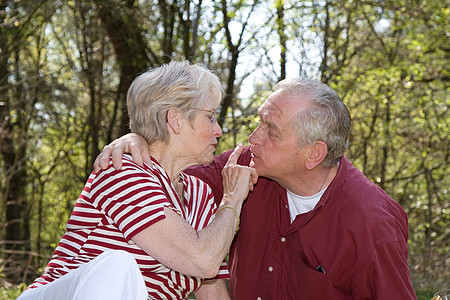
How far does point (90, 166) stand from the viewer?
8.99 metres

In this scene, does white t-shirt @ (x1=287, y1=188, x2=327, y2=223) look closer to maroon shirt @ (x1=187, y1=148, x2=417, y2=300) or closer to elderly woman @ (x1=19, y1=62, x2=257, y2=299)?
maroon shirt @ (x1=187, y1=148, x2=417, y2=300)

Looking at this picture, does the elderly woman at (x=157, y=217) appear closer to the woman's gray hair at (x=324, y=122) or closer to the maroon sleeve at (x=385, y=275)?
the woman's gray hair at (x=324, y=122)

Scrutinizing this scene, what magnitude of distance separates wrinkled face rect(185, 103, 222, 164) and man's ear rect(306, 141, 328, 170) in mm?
553

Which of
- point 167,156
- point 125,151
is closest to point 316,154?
point 167,156

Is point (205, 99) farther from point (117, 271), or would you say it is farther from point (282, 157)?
point (117, 271)

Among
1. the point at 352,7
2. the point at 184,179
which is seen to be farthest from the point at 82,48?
the point at 184,179

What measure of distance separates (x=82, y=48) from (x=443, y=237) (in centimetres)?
628

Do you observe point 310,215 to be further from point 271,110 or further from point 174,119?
point 174,119

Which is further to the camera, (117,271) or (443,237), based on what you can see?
(443,237)

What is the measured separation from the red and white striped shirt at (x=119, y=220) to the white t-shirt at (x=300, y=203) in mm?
843

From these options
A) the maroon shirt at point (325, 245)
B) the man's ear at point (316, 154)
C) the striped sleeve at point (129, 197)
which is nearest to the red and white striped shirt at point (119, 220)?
the striped sleeve at point (129, 197)

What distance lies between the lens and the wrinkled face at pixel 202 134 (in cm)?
306

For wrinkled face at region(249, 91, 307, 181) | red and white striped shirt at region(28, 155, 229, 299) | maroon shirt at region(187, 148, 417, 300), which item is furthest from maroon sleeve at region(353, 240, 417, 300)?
red and white striped shirt at region(28, 155, 229, 299)

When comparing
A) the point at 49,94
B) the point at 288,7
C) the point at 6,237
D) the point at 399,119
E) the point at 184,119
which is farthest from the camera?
the point at 6,237
